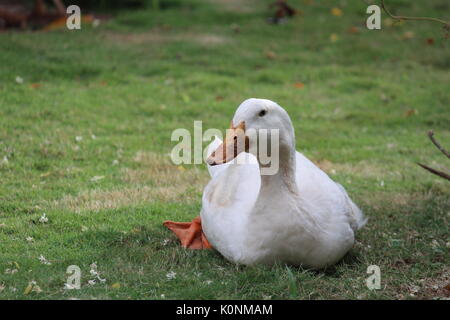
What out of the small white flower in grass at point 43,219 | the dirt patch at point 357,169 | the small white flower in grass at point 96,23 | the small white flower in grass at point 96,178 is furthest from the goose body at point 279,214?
the small white flower in grass at point 96,23

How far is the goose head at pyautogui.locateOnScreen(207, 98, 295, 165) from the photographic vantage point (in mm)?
3951

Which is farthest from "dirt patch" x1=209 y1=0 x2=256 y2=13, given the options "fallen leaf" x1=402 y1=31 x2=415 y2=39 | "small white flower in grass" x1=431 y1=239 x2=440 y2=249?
"small white flower in grass" x1=431 y1=239 x2=440 y2=249

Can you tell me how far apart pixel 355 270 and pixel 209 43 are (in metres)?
6.67

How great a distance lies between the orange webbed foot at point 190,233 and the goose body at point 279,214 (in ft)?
0.68

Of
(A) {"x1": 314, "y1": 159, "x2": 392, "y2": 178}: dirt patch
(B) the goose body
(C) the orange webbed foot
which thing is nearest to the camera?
(B) the goose body

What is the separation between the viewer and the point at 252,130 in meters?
4.02

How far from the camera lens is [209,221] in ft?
15.2

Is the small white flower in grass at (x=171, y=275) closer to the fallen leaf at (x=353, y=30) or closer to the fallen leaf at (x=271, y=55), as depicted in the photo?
the fallen leaf at (x=271, y=55)

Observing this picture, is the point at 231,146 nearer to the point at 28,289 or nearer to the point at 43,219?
the point at 28,289

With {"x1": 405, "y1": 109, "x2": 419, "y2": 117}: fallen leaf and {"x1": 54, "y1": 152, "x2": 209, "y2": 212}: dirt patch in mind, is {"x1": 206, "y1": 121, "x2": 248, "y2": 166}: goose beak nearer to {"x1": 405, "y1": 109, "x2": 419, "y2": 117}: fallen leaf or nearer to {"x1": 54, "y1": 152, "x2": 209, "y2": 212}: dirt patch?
{"x1": 54, "y1": 152, "x2": 209, "y2": 212}: dirt patch

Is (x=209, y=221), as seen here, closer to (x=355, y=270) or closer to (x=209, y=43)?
(x=355, y=270)

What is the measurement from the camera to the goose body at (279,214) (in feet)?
13.6

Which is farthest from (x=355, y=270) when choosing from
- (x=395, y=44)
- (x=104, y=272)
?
(x=395, y=44)
